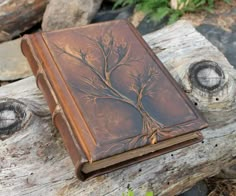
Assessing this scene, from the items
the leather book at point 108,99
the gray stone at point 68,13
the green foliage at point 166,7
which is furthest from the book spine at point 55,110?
the green foliage at point 166,7

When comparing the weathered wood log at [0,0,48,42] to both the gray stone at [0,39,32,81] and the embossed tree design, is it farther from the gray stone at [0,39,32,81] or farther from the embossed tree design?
the embossed tree design

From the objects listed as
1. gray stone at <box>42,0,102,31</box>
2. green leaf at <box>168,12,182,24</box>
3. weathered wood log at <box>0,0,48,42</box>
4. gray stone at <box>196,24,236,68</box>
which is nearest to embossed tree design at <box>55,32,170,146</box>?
gray stone at <box>196,24,236,68</box>

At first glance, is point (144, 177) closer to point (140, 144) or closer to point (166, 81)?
point (140, 144)

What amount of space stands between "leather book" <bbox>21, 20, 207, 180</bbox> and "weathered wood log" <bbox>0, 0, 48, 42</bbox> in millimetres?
2031

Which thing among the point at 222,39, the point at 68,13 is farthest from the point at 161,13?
the point at 68,13

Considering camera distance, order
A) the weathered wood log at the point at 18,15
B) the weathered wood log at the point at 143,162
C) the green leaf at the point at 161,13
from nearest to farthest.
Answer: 1. the weathered wood log at the point at 143,162
2. the green leaf at the point at 161,13
3. the weathered wood log at the point at 18,15

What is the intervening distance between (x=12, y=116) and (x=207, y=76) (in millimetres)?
977

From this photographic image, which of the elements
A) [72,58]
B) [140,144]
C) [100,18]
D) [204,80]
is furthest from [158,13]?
[140,144]

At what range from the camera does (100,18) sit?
13.4 ft

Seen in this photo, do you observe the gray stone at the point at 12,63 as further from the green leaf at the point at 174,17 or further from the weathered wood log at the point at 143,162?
the weathered wood log at the point at 143,162

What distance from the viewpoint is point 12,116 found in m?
1.76

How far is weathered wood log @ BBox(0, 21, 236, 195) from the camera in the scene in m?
1.66

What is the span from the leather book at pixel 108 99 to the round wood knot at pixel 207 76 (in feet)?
0.85

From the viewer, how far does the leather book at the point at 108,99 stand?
1.48 metres
